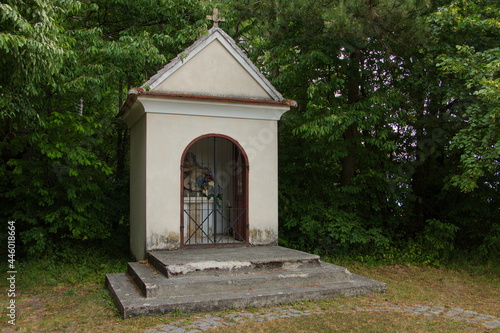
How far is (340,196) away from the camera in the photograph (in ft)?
34.0

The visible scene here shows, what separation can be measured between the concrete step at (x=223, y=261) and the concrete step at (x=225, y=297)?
47 centimetres

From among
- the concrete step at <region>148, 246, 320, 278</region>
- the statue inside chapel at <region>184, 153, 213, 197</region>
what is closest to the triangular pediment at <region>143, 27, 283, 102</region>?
the statue inside chapel at <region>184, 153, 213, 197</region>

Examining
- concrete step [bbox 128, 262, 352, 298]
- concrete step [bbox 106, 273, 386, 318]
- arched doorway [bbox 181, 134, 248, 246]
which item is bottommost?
concrete step [bbox 106, 273, 386, 318]

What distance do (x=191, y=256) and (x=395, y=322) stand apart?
3356 mm

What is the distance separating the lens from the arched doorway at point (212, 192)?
9.25 metres

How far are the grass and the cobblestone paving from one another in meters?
0.12

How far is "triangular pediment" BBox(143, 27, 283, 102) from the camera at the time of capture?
8109mm

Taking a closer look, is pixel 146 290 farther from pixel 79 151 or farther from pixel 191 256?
pixel 79 151

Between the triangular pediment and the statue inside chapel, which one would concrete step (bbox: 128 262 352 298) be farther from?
the triangular pediment

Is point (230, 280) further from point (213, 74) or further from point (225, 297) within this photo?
point (213, 74)

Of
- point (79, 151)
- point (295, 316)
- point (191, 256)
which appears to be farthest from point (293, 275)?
point (79, 151)

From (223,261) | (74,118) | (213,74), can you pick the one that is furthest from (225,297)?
(74,118)

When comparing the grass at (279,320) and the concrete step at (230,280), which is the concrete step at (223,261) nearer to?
the concrete step at (230,280)

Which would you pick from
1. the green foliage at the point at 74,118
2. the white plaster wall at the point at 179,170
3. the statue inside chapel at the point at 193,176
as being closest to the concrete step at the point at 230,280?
the white plaster wall at the point at 179,170
